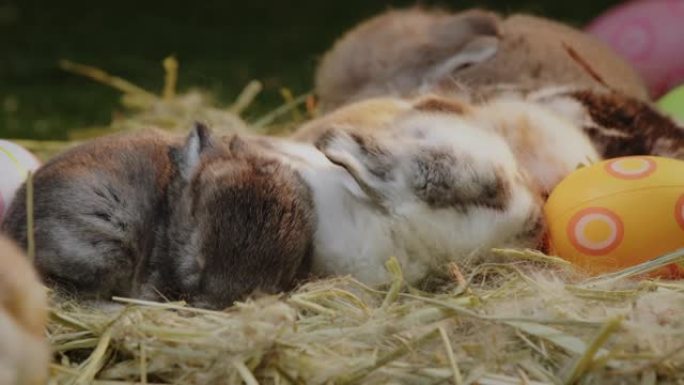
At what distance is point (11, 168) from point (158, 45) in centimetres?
334

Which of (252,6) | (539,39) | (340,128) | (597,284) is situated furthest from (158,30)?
(597,284)

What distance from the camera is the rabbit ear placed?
211 centimetres

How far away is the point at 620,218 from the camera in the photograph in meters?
2.13

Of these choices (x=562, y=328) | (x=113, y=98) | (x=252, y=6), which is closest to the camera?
(x=562, y=328)

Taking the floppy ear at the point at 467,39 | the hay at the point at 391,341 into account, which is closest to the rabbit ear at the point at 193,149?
the hay at the point at 391,341

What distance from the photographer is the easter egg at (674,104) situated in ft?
10.2

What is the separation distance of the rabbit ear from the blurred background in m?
Answer: 2.09

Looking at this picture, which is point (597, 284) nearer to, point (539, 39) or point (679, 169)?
point (679, 169)

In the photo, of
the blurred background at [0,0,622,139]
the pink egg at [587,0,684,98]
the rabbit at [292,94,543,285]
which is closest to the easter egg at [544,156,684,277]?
the rabbit at [292,94,543,285]

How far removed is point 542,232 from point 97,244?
0.82m

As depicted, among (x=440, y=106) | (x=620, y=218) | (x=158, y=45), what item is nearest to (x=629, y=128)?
(x=440, y=106)

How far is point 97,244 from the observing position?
1.98 m

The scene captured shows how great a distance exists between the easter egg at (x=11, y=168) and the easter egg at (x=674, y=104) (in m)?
1.63

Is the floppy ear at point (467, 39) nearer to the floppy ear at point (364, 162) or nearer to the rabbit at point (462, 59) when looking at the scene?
the rabbit at point (462, 59)
